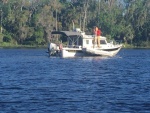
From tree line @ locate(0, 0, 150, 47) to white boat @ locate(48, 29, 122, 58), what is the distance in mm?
51913

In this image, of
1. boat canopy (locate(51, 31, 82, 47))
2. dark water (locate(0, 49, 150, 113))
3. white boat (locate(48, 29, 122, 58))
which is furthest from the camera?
boat canopy (locate(51, 31, 82, 47))

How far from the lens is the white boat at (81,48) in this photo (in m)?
81.2

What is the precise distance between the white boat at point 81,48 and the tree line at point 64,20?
51913mm

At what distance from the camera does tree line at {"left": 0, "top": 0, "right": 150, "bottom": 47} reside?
141 metres

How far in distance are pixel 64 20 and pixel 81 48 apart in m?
66.9

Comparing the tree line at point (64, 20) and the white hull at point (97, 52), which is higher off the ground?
the tree line at point (64, 20)

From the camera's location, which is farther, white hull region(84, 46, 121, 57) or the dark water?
white hull region(84, 46, 121, 57)

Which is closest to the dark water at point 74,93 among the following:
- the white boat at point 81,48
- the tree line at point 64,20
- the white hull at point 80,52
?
the white hull at point 80,52

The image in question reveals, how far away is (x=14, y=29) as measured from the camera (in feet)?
463

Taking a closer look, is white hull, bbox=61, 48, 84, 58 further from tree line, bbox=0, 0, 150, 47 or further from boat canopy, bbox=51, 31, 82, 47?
tree line, bbox=0, 0, 150, 47

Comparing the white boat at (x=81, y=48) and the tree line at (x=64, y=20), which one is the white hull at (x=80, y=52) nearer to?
the white boat at (x=81, y=48)

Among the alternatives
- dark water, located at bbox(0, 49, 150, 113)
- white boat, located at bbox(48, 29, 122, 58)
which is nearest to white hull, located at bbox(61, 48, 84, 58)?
white boat, located at bbox(48, 29, 122, 58)

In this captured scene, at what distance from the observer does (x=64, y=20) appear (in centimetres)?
14788

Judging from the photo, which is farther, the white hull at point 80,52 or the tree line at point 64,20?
the tree line at point 64,20
